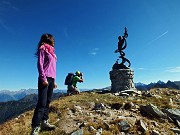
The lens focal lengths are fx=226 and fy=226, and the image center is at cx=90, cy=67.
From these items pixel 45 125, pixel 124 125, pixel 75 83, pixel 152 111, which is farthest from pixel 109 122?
pixel 75 83

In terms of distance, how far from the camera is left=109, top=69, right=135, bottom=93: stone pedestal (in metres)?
25.3

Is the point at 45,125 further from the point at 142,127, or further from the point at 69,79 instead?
the point at 69,79

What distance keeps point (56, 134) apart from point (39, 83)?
2837 mm

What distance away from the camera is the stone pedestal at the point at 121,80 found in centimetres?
2527

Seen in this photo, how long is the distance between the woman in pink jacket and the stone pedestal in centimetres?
1704

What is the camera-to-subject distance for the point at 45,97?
8141 millimetres

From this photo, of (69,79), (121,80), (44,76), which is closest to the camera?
(44,76)

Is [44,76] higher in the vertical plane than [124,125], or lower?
higher

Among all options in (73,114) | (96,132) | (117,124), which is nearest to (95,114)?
(73,114)

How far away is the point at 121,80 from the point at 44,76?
60.0 ft

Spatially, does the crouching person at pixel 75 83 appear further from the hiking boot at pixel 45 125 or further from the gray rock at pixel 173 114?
the hiking boot at pixel 45 125

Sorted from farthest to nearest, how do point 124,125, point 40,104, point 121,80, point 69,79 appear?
1. point 121,80
2. point 69,79
3. point 124,125
4. point 40,104

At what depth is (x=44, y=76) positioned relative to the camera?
7824 millimetres

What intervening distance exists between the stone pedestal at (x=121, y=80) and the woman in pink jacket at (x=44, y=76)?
17041 mm
